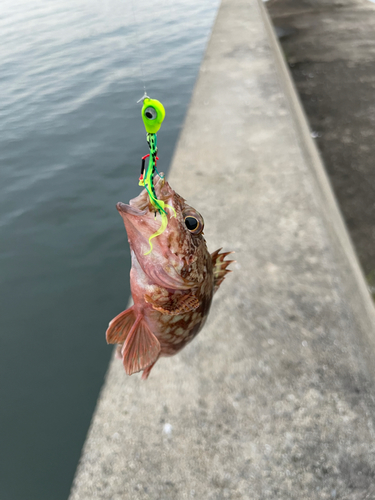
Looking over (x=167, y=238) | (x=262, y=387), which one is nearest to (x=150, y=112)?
(x=167, y=238)

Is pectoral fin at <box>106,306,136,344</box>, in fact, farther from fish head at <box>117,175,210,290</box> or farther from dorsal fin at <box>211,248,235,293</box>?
dorsal fin at <box>211,248,235,293</box>

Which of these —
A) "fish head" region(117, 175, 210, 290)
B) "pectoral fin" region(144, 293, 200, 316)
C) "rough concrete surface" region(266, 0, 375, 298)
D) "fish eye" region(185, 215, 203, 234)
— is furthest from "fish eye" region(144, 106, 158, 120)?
"rough concrete surface" region(266, 0, 375, 298)

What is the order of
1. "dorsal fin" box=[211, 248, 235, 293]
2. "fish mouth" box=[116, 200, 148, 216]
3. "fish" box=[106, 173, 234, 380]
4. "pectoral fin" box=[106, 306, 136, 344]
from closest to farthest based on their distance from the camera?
"fish mouth" box=[116, 200, 148, 216] < "fish" box=[106, 173, 234, 380] < "pectoral fin" box=[106, 306, 136, 344] < "dorsal fin" box=[211, 248, 235, 293]

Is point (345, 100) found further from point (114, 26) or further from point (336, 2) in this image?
point (114, 26)

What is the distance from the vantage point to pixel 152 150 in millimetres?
1213

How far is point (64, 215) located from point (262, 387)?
3.99 m

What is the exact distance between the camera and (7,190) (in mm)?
5992

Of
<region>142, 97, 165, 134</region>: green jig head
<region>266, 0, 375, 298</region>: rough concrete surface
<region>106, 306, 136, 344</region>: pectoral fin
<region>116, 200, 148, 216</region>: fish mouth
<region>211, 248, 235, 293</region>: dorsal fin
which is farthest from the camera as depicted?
<region>266, 0, 375, 298</region>: rough concrete surface

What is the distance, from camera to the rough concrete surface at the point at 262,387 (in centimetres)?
197

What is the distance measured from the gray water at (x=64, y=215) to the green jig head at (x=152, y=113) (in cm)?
50

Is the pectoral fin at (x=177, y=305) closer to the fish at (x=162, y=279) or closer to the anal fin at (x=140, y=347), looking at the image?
the fish at (x=162, y=279)

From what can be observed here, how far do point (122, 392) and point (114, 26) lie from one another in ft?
49.5

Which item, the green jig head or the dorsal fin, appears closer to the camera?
the green jig head

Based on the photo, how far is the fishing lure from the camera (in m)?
1.11
